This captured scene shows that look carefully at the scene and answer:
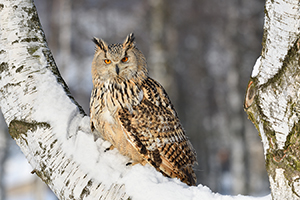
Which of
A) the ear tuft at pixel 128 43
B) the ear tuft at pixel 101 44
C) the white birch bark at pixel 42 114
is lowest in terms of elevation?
the white birch bark at pixel 42 114

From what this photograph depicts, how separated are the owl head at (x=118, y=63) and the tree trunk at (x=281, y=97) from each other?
1768 mm

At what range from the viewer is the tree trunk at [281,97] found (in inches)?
43.7

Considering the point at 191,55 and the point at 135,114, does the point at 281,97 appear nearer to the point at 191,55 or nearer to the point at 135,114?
the point at 135,114

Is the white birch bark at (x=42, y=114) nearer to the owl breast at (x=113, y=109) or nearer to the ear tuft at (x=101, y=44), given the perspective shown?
the owl breast at (x=113, y=109)

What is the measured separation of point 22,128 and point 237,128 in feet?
23.1

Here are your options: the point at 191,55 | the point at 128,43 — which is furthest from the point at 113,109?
the point at 191,55

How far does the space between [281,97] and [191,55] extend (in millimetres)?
12161

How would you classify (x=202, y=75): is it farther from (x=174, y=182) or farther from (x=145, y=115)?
(x=174, y=182)

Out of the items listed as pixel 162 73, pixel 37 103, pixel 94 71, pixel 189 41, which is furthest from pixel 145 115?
pixel 189 41

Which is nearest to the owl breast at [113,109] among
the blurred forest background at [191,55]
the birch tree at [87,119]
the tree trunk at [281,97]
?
the birch tree at [87,119]

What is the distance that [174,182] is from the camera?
162 cm

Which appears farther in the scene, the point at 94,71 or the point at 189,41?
the point at 189,41

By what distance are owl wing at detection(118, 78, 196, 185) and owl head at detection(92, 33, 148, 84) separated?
0.15 metres

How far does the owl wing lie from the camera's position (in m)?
2.56
